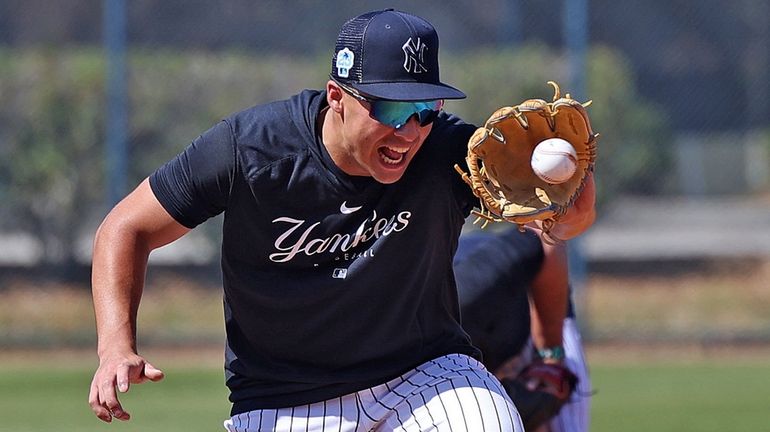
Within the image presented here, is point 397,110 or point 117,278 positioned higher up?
point 397,110

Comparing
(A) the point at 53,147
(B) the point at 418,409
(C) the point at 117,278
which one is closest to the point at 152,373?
(C) the point at 117,278

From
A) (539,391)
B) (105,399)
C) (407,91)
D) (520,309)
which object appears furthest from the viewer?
(520,309)

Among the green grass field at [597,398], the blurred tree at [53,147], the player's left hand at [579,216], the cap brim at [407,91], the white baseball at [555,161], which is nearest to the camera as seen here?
the cap brim at [407,91]

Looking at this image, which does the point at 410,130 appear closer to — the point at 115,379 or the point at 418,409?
the point at 418,409

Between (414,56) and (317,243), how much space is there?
1.89 ft

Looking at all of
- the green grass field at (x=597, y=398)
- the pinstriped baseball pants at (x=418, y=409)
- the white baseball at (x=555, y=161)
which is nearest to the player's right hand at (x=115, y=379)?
the pinstriped baseball pants at (x=418, y=409)

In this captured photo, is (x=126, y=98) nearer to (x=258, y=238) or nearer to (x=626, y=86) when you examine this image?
(x=626, y=86)

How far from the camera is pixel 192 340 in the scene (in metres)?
11.4

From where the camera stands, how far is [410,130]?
350cm

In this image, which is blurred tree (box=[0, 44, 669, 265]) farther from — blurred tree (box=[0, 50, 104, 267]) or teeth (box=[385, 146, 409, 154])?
teeth (box=[385, 146, 409, 154])

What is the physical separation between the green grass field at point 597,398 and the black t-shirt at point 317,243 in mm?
3863

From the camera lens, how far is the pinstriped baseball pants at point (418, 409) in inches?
138

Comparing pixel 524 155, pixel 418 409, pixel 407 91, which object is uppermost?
pixel 407 91

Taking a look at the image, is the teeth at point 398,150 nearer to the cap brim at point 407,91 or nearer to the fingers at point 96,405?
the cap brim at point 407,91
